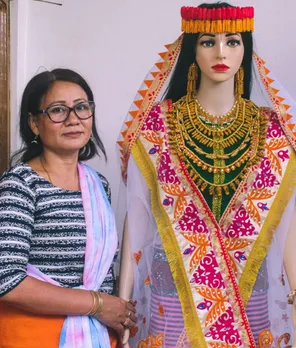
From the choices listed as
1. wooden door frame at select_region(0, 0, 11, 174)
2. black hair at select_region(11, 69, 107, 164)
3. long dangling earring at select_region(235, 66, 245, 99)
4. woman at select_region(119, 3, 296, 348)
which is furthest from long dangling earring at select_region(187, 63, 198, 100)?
wooden door frame at select_region(0, 0, 11, 174)

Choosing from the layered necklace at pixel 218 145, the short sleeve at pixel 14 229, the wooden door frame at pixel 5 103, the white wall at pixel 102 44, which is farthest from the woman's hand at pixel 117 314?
the wooden door frame at pixel 5 103

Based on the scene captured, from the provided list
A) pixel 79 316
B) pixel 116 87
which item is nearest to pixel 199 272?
pixel 79 316

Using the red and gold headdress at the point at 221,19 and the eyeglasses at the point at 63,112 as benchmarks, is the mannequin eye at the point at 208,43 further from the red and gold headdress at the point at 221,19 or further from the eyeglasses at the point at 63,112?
the eyeglasses at the point at 63,112

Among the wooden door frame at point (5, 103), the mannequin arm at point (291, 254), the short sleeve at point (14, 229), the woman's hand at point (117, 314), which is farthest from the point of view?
the wooden door frame at point (5, 103)

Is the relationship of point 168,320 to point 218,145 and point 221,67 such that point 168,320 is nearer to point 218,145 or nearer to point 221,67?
point 218,145

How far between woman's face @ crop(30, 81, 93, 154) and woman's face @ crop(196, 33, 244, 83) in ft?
1.07

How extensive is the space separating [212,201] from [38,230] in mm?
454

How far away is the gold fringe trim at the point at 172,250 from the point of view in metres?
1.71

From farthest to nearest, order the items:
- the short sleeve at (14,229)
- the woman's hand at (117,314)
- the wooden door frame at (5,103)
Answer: the wooden door frame at (5,103) → the woman's hand at (117,314) → the short sleeve at (14,229)

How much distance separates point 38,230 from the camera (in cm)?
160

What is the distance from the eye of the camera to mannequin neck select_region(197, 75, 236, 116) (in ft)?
5.87

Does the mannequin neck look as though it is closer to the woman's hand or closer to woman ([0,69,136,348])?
woman ([0,69,136,348])

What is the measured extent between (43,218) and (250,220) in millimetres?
522

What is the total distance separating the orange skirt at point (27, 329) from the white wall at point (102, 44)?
36.5 inches
